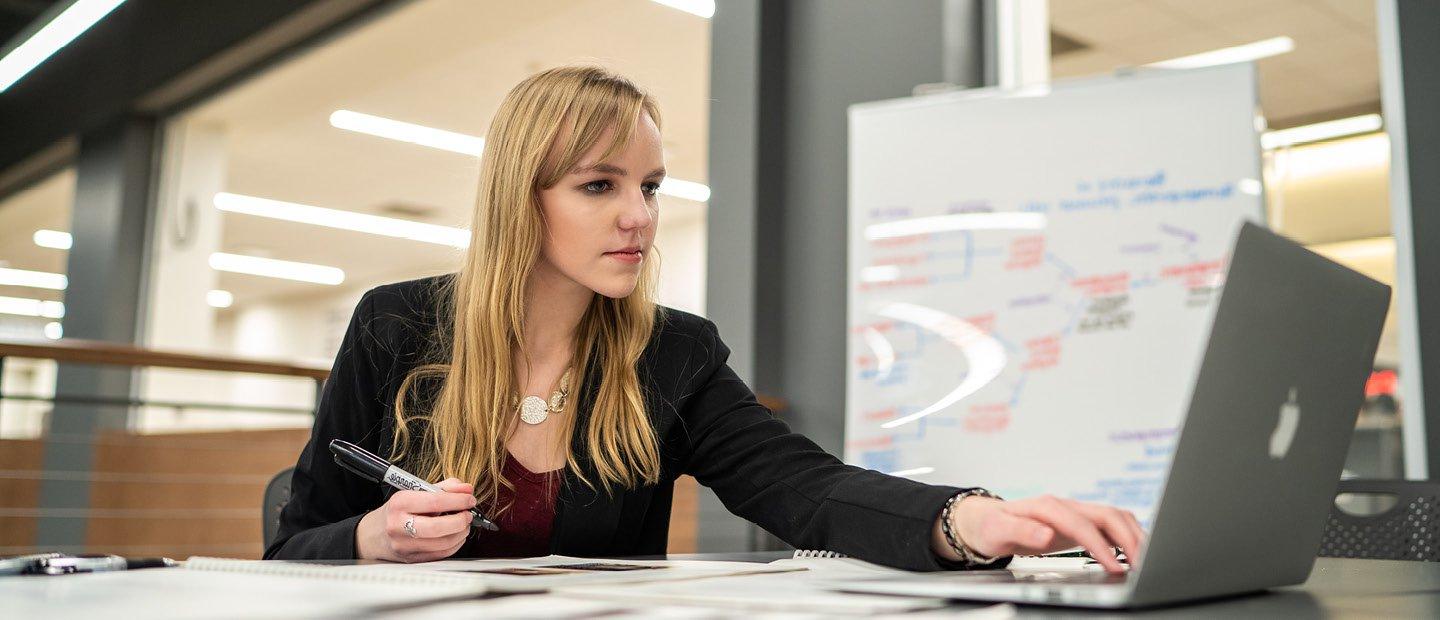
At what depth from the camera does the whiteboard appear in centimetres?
262

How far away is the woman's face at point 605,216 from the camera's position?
1.32m

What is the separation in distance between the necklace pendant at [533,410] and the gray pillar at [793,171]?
7.18ft

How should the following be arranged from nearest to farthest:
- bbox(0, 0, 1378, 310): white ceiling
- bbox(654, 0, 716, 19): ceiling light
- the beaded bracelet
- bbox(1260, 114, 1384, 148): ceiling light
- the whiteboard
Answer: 1. the beaded bracelet
2. the whiteboard
3. bbox(1260, 114, 1384, 148): ceiling light
4. bbox(0, 0, 1378, 310): white ceiling
5. bbox(654, 0, 716, 19): ceiling light

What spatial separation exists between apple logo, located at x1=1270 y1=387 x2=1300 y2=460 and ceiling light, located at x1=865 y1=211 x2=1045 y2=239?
2.15 meters

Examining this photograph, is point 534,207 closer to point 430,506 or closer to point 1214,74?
point 430,506

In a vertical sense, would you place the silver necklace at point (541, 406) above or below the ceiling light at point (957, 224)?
below

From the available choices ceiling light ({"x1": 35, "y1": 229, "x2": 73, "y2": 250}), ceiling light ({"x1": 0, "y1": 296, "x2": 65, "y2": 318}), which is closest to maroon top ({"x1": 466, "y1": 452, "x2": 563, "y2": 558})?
ceiling light ({"x1": 35, "y1": 229, "x2": 73, "y2": 250})

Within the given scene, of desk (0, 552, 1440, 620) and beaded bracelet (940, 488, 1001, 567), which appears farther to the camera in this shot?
beaded bracelet (940, 488, 1001, 567)

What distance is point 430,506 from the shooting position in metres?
0.90

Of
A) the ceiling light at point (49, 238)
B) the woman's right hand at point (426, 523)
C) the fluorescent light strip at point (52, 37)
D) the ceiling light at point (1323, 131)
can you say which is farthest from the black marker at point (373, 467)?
the ceiling light at point (49, 238)

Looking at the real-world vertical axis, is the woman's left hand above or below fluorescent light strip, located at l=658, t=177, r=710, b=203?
below

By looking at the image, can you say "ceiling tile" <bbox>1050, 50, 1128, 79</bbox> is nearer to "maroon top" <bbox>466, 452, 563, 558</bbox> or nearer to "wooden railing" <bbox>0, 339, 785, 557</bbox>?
"wooden railing" <bbox>0, 339, 785, 557</bbox>

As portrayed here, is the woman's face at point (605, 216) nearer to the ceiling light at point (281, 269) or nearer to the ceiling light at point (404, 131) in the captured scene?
the ceiling light at point (404, 131)

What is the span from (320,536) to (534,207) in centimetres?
46
